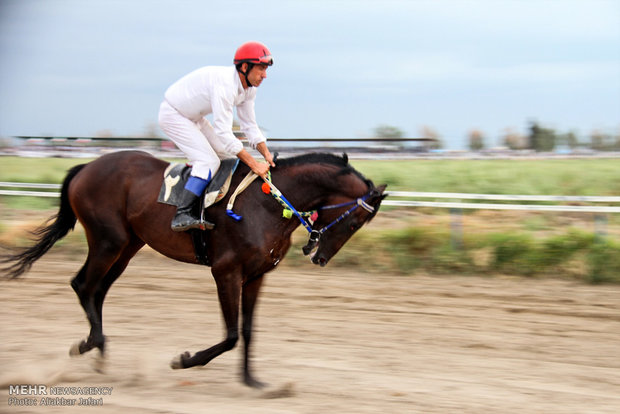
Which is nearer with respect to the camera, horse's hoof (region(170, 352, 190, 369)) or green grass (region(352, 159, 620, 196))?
horse's hoof (region(170, 352, 190, 369))

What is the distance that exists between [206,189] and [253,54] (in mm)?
1114

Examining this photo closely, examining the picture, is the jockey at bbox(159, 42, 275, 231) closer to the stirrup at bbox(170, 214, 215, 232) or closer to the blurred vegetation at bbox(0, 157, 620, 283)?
the stirrup at bbox(170, 214, 215, 232)

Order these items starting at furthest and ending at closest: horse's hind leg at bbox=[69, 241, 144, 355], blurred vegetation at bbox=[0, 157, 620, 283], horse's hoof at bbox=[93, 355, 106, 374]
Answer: blurred vegetation at bbox=[0, 157, 620, 283] < horse's hind leg at bbox=[69, 241, 144, 355] < horse's hoof at bbox=[93, 355, 106, 374]

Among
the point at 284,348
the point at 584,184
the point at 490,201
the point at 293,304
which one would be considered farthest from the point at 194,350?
the point at 584,184

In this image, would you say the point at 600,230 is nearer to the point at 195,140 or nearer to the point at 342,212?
the point at 342,212

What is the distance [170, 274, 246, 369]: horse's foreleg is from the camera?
5297mm

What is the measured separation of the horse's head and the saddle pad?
0.79 meters

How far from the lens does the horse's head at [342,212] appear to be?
17.3 feet

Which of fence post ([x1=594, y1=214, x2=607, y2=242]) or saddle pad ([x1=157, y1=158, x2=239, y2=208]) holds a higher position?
saddle pad ([x1=157, y1=158, x2=239, y2=208])

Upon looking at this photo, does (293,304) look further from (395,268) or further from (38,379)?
(38,379)

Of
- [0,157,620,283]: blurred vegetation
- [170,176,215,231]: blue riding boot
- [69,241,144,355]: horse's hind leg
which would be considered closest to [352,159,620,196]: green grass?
[0,157,620,283]: blurred vegetation

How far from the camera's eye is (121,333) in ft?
22.6

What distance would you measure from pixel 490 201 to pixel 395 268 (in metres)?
3.07

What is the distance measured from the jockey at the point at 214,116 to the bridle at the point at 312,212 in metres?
0.21
